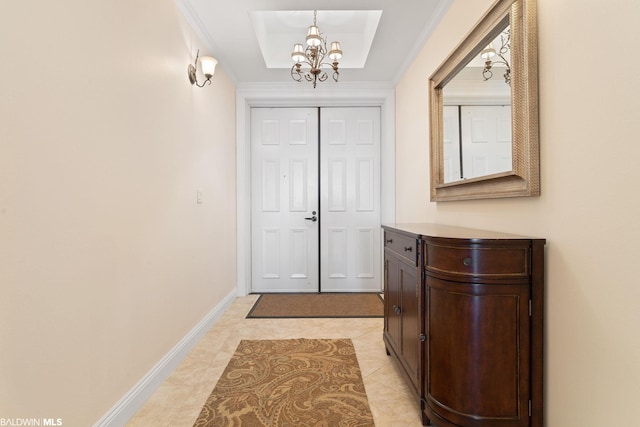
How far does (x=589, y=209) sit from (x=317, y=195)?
9.31 feet

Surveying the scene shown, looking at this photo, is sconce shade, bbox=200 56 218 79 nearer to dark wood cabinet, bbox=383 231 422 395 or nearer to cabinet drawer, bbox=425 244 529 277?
dark wood cabinet, bbox=383 231 422 395

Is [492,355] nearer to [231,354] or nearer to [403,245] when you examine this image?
[403,245]

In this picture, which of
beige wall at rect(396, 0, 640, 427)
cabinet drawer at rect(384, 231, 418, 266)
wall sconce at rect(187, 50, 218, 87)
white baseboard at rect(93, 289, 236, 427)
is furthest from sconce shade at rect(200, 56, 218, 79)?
beige wall at rect(396, 0, 640, 427)

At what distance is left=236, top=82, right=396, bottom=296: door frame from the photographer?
3438 mm

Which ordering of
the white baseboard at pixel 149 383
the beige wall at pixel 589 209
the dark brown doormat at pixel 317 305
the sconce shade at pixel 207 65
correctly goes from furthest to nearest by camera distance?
1. the dark brown doormat at pixel 317 305
2. the sconce shade at pixel 207 65
3. the white baseboard at pixel 149 383
4. the beige wall at pixel 589 209

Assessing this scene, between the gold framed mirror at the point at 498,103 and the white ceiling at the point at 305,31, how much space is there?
23.0 inches

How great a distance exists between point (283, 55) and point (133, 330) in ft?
9.20

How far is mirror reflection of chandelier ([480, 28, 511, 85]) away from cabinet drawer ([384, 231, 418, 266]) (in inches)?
35.6

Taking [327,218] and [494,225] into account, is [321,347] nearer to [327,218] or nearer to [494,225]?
[494,225]

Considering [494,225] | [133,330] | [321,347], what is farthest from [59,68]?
[321,347]

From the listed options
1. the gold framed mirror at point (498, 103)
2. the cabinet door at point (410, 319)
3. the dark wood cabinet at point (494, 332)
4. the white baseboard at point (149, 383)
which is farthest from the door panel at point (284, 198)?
the dark wood cabinet at point (494, 332)

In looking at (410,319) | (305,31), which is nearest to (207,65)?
(305,31)

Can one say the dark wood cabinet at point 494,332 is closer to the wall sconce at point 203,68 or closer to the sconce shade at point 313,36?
the sconce shade at point 313,36

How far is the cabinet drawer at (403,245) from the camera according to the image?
1.51 metres
